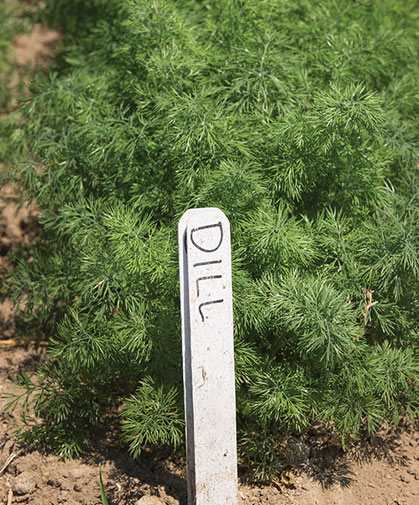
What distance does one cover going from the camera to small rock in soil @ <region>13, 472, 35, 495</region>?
8.00ft

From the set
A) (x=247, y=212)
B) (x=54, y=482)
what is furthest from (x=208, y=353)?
(x=54, y=482)

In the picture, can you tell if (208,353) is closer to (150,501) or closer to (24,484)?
(150,501)

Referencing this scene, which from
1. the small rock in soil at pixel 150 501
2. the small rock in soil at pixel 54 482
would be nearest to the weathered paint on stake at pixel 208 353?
the small rock in soil at pixel 150 501

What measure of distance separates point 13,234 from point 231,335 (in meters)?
2.35

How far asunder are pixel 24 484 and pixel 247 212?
145cm

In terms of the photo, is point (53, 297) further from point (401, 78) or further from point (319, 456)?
point (401, 78)

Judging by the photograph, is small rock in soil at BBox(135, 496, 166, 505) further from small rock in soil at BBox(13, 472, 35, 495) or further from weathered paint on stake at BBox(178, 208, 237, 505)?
small rock in soil at BBox(13, 472, 35, 495)

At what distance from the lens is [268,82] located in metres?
2.64

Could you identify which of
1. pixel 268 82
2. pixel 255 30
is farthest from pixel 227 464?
pixel 255 30

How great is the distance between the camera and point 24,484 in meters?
2.46

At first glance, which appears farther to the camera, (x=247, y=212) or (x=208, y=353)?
(x=247, y=212)

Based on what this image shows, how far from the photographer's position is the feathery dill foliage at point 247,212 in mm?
2342

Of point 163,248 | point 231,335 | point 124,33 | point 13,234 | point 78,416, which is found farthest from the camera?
point 13,234

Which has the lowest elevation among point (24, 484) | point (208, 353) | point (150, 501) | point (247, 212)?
point (150, 501)
